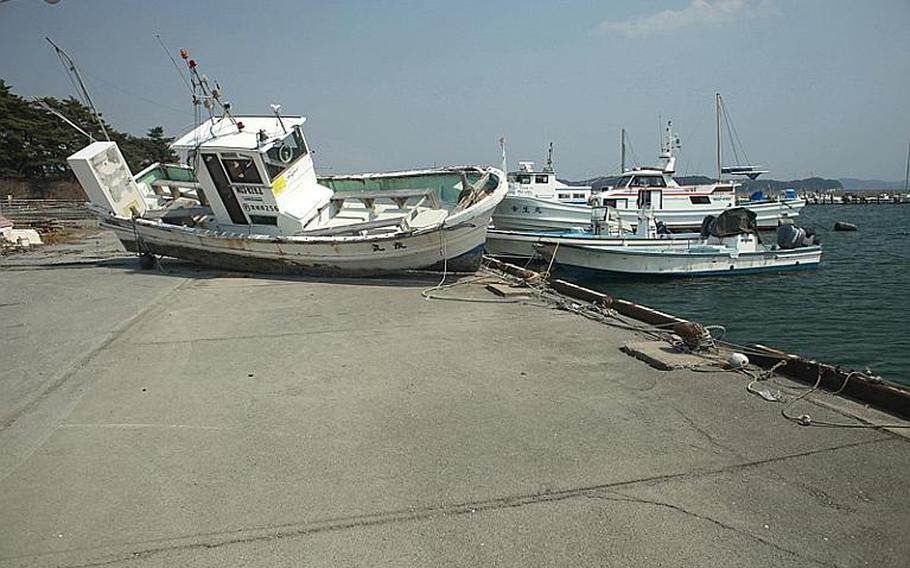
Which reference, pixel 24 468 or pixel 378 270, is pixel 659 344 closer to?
pixel 24 468

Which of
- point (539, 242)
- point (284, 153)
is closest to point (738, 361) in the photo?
point (284, 153)

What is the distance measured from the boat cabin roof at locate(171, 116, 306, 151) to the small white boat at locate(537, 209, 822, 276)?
7.35 m

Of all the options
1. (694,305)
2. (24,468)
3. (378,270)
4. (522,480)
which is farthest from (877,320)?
(24,468)

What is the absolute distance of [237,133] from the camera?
1268 centimetres

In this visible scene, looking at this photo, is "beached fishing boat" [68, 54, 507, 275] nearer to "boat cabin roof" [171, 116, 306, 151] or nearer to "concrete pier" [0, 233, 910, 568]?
"boat cabin roof" [171, 116, 306, 151]

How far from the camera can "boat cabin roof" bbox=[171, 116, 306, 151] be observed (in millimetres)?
12148

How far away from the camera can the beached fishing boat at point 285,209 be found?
1130cm

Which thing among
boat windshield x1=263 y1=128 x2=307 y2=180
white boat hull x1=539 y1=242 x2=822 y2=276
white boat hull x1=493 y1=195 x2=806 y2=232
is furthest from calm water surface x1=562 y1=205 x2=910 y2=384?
boat windshield x1=263 y1=128 x2=307 y2=180

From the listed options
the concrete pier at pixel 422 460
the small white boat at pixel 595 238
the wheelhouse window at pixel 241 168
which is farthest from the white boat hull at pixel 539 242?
the concrete pier at pixel 422 460

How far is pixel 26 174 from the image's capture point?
40.3m

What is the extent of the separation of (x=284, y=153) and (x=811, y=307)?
482 inches

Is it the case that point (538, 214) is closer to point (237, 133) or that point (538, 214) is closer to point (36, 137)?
point (237, 133)

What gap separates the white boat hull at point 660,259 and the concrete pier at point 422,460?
9.17 m

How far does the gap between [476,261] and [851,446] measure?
8171 millimetres
